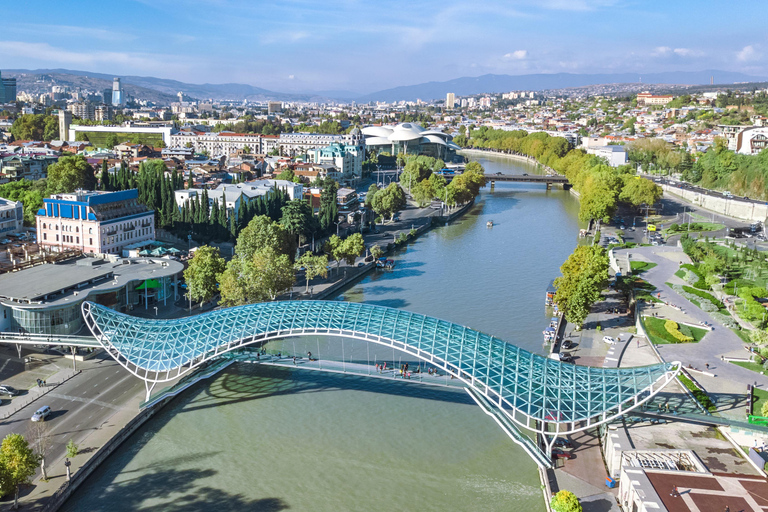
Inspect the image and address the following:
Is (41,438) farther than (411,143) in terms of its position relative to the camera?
No

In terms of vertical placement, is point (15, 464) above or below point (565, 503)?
above

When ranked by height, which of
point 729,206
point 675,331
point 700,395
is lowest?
point 700,395

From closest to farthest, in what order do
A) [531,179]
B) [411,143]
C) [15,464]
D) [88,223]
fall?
1. [15,464]
2. [88,223]
3. [531,179]
4. [411,143]

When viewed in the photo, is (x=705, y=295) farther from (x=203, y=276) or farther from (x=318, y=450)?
(x=203, y=276)

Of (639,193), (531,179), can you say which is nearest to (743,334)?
(639,193)

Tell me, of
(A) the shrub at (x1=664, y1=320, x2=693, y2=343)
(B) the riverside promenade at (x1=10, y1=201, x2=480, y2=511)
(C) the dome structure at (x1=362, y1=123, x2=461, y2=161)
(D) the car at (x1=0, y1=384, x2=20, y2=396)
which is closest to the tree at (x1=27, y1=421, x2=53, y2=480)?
(B) the riverside promenade at (x1=10, y1=201, x2=480, y2=511)

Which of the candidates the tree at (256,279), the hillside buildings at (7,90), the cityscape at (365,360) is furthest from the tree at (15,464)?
the hillside buildings at (7,90)

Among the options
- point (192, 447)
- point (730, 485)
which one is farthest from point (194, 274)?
point (730, 485)

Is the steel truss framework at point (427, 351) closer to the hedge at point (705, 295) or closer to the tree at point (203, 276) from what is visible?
the tree at point (203, 276)
